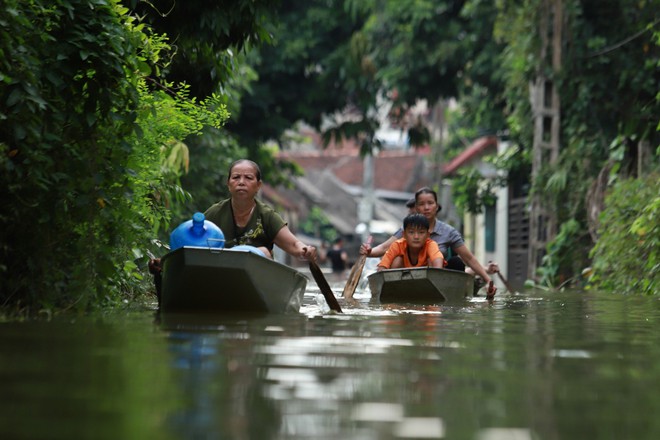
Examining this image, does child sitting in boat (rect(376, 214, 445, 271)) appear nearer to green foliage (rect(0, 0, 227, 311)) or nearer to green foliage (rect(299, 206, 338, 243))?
green foliage (rect(0, 0, 227, 311))

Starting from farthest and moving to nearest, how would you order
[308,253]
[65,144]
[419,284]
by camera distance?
[419,284] < [308,253] < [65,144]

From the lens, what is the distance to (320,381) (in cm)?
455

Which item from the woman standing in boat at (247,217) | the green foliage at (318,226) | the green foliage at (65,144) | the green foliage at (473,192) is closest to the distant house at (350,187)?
the green foliage at (318,226)

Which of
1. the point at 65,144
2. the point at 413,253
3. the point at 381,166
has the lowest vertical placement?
the point at 413,253

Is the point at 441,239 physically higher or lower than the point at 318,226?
lower

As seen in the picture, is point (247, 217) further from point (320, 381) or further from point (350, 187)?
point (350, 187)

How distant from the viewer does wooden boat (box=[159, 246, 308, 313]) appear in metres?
8.62

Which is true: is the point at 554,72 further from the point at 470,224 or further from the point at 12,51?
the point at 470,224

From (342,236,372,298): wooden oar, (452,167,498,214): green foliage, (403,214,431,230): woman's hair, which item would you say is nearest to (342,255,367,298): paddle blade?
(342,236,372,298): wooden oar

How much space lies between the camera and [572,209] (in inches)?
844

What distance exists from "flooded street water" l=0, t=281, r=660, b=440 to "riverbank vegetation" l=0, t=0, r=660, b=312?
98cm

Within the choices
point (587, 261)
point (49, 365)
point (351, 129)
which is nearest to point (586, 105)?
point (587, 261)

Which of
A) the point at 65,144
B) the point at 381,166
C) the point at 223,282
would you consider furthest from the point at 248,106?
the point at 381,166

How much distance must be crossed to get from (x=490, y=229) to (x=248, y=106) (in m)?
9.42
